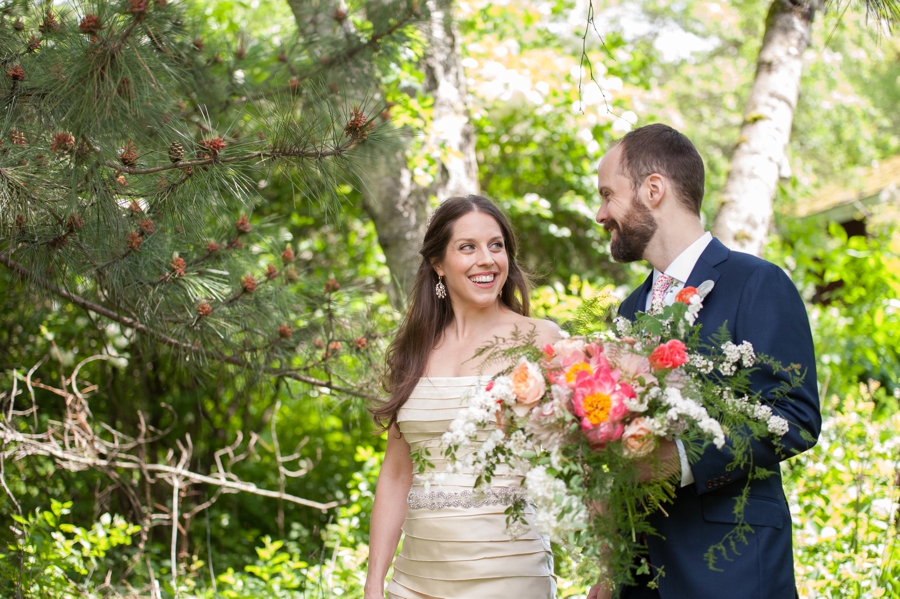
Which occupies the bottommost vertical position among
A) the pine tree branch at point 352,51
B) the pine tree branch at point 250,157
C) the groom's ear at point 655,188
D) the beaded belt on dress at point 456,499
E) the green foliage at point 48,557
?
the green foliage at point 48,557

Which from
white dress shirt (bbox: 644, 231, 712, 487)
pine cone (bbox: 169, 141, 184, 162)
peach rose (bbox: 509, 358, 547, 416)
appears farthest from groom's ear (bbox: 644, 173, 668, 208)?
pine cone (bbox: 169, 141, 184, 162)

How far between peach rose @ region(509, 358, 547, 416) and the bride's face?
2.75 feet

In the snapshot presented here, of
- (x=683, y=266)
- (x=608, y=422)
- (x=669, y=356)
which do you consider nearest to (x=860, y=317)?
(x=683, y=266)

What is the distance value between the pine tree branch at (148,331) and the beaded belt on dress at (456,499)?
746mm

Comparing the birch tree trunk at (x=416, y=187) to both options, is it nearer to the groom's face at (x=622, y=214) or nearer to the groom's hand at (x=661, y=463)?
the groom's face at (x=622, y=214)

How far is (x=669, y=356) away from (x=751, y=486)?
1.47 feet

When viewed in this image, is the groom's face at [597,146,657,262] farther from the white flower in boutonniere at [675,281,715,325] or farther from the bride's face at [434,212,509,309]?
the bride's face at [434,212,509,309]

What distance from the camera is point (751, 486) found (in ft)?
5.23

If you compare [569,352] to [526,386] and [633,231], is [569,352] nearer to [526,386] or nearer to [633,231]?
[526,386]

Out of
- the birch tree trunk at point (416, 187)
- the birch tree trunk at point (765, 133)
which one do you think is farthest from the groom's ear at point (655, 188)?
the birch tree trunk at point (416, 187)

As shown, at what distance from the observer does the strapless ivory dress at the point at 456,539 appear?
198 centimetres

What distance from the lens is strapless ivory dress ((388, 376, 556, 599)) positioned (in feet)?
6.51

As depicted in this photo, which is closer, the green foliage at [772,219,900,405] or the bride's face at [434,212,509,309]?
the bride's face at [434,212,509,309]

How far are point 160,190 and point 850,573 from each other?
277cm
